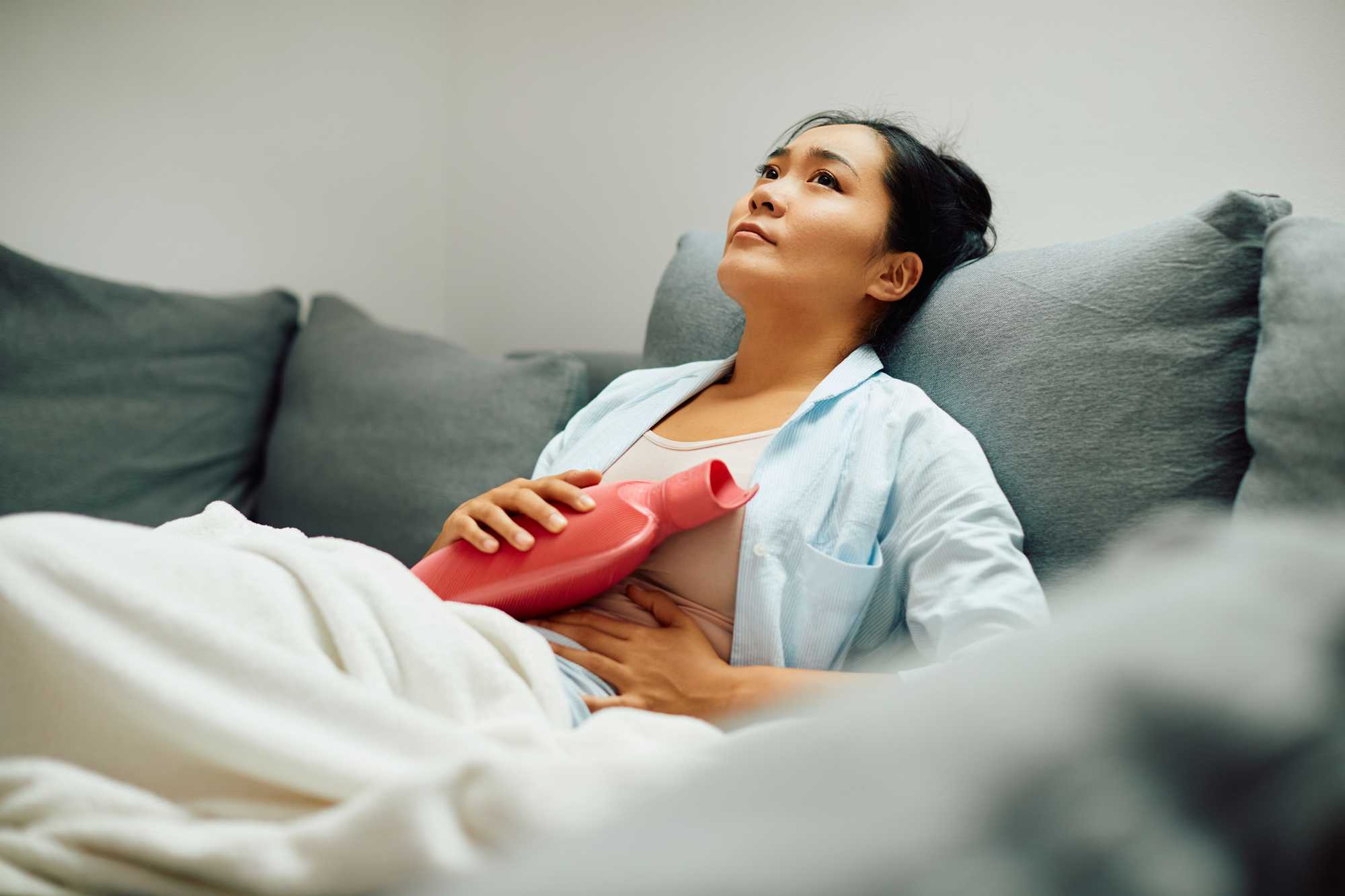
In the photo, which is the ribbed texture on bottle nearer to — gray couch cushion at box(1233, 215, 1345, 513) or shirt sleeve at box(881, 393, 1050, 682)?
shirt sleeve at box(881, 393, 1050, 682)

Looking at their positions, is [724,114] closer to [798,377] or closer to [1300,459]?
[798,377]

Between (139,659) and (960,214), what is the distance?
3.68 ft

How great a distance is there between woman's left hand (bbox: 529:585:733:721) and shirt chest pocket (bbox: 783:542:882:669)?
0.09 meters

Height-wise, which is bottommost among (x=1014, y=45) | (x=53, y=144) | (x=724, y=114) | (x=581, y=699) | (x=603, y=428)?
(x=581, y=699)

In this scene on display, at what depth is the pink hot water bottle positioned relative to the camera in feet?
2.89

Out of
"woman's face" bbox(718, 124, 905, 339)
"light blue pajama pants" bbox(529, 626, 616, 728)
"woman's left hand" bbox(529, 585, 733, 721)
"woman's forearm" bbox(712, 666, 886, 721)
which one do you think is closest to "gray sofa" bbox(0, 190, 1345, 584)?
"woman's face" bbox(718, 124, 905, 339)

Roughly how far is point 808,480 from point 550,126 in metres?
1.45

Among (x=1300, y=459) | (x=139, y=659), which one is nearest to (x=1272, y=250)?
(x=1300, y=459)

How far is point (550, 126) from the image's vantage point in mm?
2119

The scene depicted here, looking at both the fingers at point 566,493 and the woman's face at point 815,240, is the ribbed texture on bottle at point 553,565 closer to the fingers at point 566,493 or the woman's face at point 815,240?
the fingers at point 566,493

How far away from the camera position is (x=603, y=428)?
1234mm

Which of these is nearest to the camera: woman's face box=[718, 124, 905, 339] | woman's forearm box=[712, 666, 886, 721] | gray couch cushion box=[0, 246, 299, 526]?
woman's forearm box=[712, 666, 886, 721]

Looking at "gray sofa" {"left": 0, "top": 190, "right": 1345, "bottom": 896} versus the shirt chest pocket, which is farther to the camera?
the shirt chest pocket

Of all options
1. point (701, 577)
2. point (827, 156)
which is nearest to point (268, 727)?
point (701, 577)
